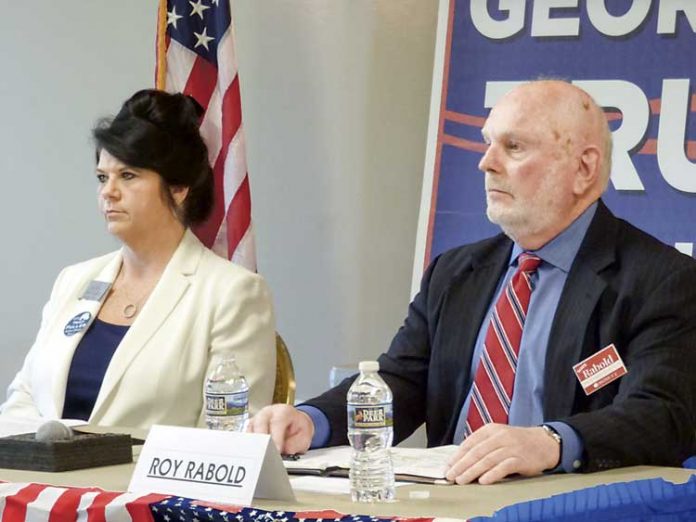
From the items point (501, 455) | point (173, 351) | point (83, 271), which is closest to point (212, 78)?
point (83, 271)

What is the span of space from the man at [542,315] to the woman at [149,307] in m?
0.75

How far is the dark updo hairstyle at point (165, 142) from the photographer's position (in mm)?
3744

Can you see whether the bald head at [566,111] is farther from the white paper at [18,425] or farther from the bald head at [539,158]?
the white paper at [18,425]

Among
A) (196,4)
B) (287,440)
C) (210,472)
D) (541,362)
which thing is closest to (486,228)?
(196,4)

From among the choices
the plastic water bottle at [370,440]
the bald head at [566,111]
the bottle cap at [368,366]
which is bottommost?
the plastic water bottle at [370,440]

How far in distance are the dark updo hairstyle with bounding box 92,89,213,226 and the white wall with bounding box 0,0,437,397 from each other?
1122mm

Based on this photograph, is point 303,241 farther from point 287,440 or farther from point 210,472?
point 210,472

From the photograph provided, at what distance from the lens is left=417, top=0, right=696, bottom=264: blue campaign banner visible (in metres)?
4.12

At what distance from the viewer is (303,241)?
5.05 metres

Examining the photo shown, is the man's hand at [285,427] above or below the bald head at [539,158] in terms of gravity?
below

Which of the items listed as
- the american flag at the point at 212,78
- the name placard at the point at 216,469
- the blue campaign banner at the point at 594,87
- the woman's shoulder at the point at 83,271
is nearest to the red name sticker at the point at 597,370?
the name placard at the point at 216,469

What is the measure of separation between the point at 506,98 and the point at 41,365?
165 centimetres

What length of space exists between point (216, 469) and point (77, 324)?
1907 mm

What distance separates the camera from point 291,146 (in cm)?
506
